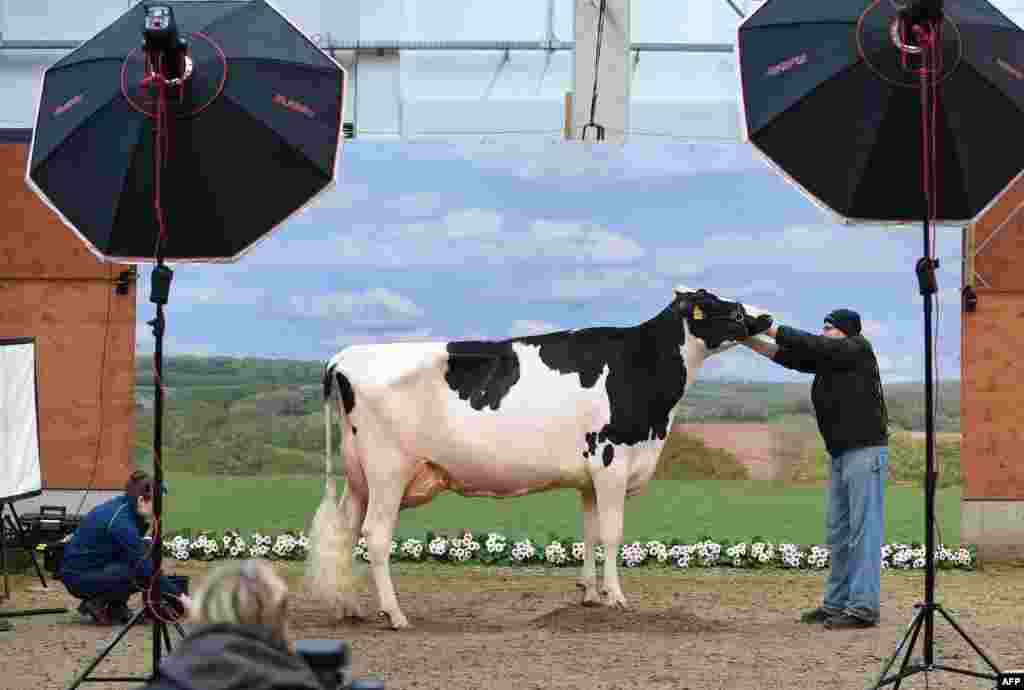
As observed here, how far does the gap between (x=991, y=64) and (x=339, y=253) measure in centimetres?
693

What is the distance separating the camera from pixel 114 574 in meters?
10.5

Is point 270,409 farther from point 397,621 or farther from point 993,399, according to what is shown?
point 993,399

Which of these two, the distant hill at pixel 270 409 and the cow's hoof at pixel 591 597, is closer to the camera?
the cow's hoof at pixel 591 597

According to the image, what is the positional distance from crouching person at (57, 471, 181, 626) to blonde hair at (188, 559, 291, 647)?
6302mm

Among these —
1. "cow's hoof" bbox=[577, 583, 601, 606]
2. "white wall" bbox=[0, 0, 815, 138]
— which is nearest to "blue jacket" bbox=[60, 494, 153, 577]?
"cow's hoof" bbox=[577, 583, 601, 606]

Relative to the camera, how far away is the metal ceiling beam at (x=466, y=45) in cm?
1711

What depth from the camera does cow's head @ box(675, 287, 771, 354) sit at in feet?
35.9

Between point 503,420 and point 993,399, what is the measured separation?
5255mm

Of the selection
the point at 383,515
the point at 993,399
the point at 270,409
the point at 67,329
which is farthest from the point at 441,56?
the point at 383,515

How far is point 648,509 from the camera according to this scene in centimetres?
1403

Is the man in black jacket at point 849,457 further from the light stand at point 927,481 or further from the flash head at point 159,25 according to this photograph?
the flash head at point 159,25

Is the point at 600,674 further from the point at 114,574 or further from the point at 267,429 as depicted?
the point at 267,429

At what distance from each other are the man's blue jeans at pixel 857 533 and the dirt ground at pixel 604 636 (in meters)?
0.26

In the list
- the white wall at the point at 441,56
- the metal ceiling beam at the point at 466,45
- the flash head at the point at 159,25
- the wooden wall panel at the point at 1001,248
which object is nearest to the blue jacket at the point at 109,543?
the flash head at the point at 159,25
